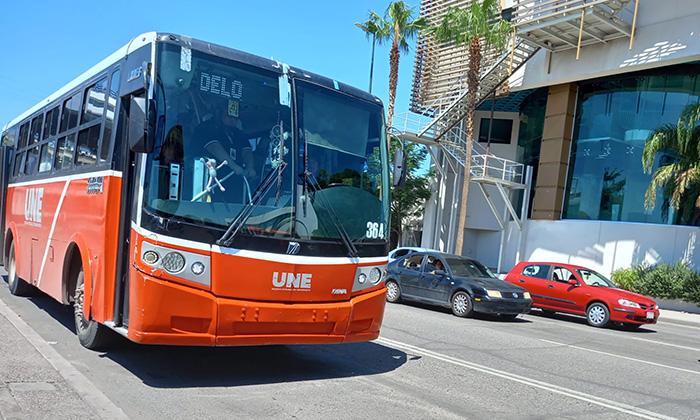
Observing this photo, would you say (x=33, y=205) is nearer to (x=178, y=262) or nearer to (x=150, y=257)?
(x=150, y=257)

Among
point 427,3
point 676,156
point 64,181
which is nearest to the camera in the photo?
point 64,181

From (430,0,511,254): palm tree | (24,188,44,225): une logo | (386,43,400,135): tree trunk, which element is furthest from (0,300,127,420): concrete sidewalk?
(386,43,400,135): tree trunk

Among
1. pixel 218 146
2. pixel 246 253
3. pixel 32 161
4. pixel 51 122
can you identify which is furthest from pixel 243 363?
pixel 32 161

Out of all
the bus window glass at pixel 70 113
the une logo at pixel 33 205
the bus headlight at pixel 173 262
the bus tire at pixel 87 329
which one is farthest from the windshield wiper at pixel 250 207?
the une logo at pixel 33 205

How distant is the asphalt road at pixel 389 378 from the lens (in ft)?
17.8

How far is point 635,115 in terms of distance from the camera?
24.7 metres

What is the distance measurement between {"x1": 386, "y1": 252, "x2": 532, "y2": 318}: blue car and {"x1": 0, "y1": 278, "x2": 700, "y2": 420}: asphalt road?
3.04 m

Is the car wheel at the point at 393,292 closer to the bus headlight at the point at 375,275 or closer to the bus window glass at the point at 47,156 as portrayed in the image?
Result: the bus headlight at the point at 375,275

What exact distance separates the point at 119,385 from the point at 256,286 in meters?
1.65

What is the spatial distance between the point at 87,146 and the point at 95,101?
0.56 meters

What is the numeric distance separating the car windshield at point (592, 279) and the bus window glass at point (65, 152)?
12.8m

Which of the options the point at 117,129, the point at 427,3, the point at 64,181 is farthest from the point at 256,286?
the point at 427,3

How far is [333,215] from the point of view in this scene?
6148mm

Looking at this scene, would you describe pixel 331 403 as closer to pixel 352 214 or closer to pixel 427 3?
pixel 352 214
